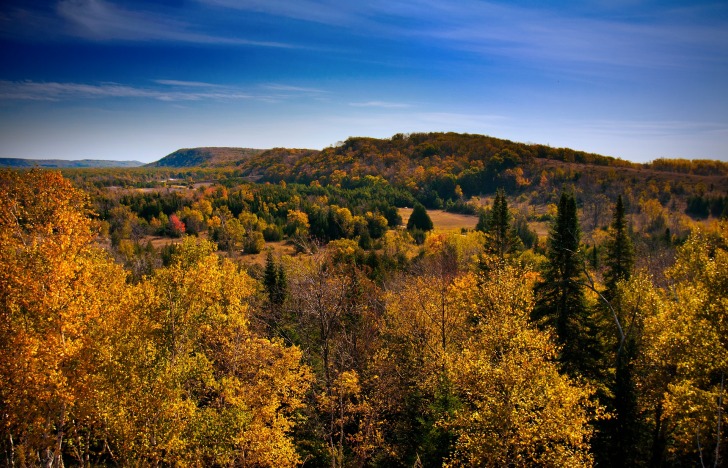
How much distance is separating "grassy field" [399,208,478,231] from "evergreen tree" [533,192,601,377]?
8142cm

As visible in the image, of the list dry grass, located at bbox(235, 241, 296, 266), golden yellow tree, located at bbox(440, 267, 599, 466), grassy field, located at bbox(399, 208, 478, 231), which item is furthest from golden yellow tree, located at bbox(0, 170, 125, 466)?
grassy field, located at bbox(399, 208, 478, 231)

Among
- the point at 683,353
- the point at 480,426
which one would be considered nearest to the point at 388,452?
the point at 480,426

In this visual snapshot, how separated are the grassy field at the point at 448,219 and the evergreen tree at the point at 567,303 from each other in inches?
3206

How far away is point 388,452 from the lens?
21.0 metres

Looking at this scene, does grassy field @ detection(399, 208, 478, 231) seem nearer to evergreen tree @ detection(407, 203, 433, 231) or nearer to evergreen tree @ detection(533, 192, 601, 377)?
evergreen tree @ detection(407, 203, 433, 231)

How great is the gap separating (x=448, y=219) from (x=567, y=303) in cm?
10081

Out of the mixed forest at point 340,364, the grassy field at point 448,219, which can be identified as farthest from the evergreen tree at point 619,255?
the grassy field at point 448,219

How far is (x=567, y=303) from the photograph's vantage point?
25438 millimetres

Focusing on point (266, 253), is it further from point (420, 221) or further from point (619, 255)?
point (619, 255)

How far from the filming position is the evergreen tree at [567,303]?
2428cm

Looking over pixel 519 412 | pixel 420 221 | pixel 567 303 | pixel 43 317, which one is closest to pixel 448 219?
pixel 420 221

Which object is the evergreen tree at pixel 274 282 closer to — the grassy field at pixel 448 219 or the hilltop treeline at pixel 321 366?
the hilltop treeline at pixel 321 366

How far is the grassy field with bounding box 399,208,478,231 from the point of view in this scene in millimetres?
113375

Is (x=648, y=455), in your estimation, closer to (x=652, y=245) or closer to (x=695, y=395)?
(x=695, y=395)
